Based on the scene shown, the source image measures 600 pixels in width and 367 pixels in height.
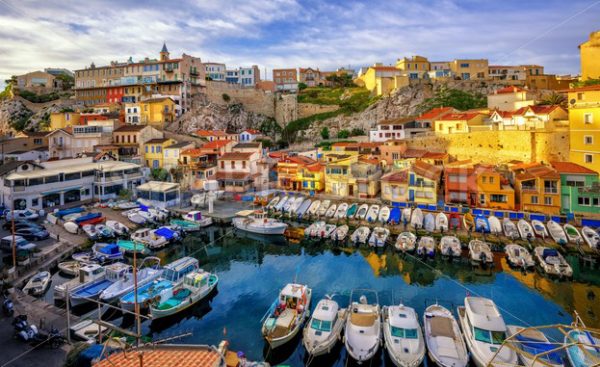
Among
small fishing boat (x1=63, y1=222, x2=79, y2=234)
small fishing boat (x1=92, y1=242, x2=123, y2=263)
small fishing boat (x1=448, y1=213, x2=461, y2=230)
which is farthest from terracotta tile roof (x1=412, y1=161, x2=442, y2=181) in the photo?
small fishing boat (x1=63, y1=222, x2=79, y2=234)

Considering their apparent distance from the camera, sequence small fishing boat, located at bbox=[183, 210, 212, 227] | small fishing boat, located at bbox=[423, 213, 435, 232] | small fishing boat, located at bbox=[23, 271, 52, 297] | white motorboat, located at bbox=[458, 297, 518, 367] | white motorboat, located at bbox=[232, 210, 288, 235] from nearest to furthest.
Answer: white motorboat, located at bbox=[458, 297, 518, 367] → small fishing boat, located at bbox=[23, 271, 52, 297] → small fishing boat, located at bbox=[423, 213, 435, 232] → white motorboat, located at bbox=[232, 210, 288, 235] → small fishing boat, located at bbox=[183, 210, 212, 227]

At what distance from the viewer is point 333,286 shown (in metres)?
20.0

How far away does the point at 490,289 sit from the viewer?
19.6 metres

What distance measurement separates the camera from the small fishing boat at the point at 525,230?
2491 centimetres

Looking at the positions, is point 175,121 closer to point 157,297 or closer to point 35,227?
point 35,227

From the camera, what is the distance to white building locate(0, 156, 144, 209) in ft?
100

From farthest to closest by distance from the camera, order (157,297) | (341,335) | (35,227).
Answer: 1. (35,227)
2. (157,297)
3. (341,335)

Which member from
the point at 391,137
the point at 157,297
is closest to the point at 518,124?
the point at 391,137

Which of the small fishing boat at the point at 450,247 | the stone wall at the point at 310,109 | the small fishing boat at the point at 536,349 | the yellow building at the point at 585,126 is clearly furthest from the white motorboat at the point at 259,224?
the stone wall at the point at 310,109

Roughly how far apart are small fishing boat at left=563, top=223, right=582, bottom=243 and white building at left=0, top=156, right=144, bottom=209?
3765 cm

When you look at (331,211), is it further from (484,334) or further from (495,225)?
(484,334)

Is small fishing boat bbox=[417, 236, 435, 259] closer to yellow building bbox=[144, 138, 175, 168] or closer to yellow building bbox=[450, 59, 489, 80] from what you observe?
yellow building bbox=[144, 138, 175, 168]

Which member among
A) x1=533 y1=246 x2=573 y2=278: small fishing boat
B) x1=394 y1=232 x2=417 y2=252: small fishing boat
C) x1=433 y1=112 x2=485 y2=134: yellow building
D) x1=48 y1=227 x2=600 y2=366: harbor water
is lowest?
x1=48 y1=227 x2=600 y2=366: harbor water

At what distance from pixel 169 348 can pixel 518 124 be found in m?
40.1
